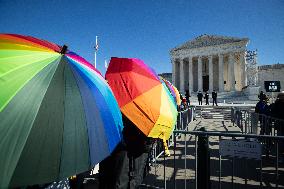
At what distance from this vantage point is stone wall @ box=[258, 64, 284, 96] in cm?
6048

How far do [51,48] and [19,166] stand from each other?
106cm

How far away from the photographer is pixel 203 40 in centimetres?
5356

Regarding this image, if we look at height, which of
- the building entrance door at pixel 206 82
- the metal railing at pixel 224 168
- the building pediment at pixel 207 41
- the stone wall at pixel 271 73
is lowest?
the metal railing at pixel 224 168

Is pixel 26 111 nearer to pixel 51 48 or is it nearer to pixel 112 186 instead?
pixel 51 48

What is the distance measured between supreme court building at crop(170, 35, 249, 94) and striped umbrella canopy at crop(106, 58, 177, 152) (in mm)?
51347

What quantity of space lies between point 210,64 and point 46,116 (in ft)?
181

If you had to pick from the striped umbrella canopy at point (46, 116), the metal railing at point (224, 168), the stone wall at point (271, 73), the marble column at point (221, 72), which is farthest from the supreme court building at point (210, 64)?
the striped umbrella canopy at point (46, 116)

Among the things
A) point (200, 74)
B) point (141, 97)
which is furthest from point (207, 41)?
point (141, 97)

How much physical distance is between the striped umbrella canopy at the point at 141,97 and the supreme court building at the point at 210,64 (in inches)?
2022

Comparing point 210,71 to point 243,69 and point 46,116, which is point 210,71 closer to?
point 243,69

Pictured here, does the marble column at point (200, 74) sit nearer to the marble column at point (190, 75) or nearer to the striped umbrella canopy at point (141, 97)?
the marble column at point (190, 75)

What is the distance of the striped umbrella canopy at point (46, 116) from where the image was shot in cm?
141

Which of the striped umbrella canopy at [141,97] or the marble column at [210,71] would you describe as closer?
the striped umbrella canopy at [141,97]

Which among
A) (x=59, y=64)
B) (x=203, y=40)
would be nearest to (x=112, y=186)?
(x=59, y=64)
